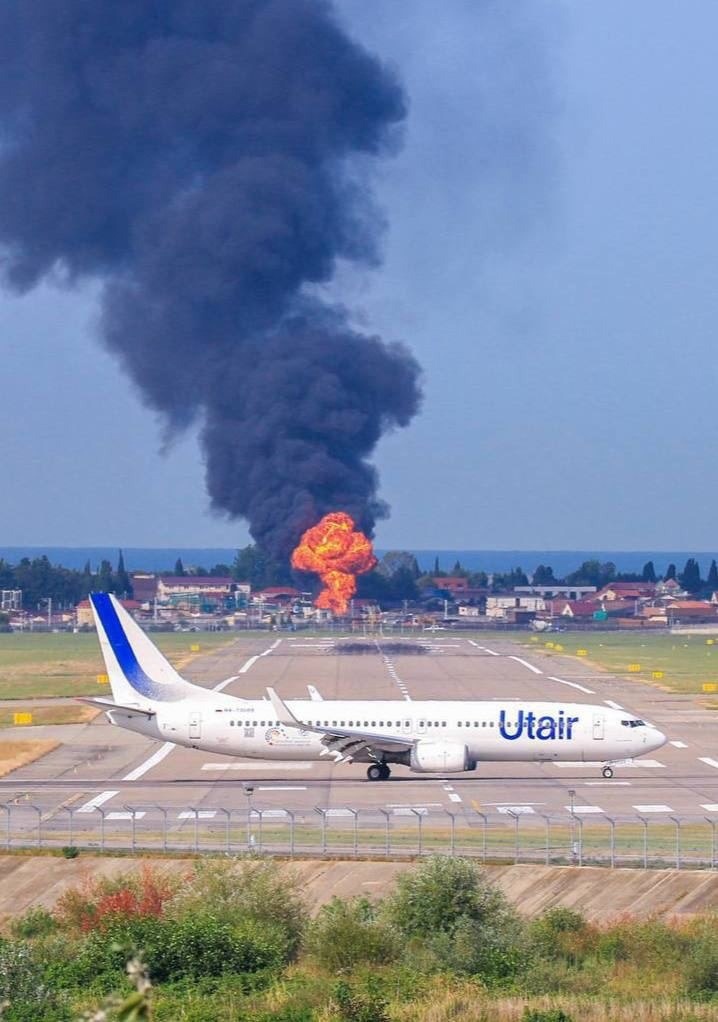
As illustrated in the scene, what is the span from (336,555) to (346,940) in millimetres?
138270

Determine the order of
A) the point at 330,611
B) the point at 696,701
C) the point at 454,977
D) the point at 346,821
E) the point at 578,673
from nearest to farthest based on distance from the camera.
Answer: the point at 454,977 < the point at 346,821 < the point at 696,701 < the point at 578,673 < the point at 330,611

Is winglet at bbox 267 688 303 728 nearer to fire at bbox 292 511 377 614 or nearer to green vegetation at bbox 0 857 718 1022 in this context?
green vegetation at bbox 0 857 718 1022

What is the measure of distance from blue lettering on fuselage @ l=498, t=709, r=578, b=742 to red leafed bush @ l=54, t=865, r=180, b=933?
67.8 feet

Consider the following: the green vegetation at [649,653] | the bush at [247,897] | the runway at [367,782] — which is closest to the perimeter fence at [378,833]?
the runway at [367,782]

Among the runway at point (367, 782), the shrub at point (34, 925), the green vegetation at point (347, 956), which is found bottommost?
the shrub at point (34, 925)

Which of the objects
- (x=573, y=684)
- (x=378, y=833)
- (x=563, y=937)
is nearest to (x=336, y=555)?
(x=573, y=684)

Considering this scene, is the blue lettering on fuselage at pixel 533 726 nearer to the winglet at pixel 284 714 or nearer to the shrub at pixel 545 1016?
the winglet at pixel 284 714

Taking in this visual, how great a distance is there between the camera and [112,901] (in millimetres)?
37188

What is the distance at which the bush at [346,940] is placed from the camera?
33.4m

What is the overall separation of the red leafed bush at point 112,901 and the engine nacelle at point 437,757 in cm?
1848

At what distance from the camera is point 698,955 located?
109 feet

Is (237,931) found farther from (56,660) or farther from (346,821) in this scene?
(56,660)

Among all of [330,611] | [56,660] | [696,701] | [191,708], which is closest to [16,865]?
[191,708]

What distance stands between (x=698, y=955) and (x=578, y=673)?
76341 mm
